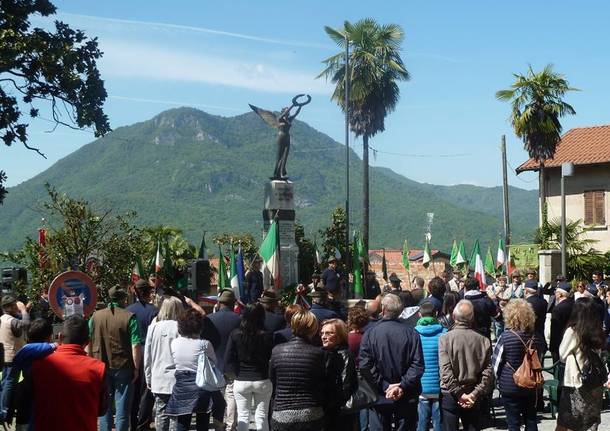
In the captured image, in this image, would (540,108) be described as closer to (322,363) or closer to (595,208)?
(595,208)

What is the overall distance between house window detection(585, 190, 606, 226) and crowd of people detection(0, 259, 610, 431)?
35279 millimetres

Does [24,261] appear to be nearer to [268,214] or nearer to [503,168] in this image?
[268,214]

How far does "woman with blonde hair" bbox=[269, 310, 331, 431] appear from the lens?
23.4 feet

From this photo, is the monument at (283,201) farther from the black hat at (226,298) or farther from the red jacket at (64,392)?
the red jacket at (64,392)

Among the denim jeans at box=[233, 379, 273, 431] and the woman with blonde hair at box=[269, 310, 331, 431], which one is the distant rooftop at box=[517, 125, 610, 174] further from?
the woman with blonde hair at box=[269, 310, 331, 431]

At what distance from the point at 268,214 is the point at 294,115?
2.89m

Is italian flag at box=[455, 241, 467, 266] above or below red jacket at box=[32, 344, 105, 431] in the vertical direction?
above

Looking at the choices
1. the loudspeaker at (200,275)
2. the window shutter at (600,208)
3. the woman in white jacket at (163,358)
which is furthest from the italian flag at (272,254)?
the window shutter at (600,208)

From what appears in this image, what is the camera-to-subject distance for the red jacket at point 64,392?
5.90m

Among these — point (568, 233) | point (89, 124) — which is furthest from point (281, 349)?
point (568, 233)

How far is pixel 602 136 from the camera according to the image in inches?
1897

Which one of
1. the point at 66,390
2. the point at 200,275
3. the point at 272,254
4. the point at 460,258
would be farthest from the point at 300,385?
the point at 460,258

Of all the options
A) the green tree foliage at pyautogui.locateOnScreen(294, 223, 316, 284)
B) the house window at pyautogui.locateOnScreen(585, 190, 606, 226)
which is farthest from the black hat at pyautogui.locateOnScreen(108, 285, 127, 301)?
the house window at pyautogui.locateOnScreen(585, 190, 606, 226)

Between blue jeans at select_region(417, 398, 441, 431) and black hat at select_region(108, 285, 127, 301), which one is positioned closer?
blue jeans at select_region(417, 398, 441, 431)
